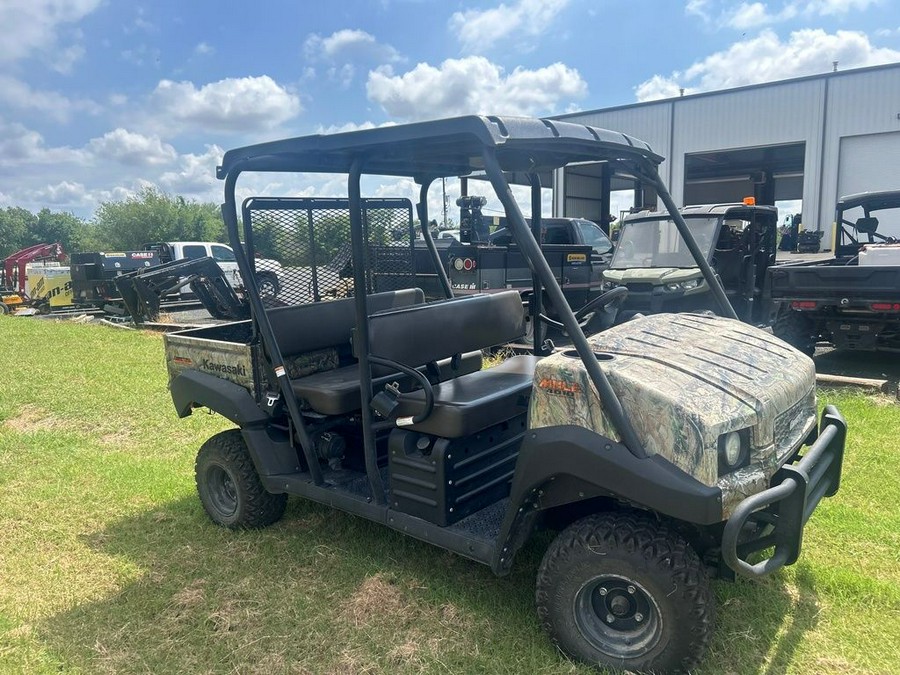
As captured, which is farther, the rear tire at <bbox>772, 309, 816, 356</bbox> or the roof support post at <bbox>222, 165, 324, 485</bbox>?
the rear tire at <bbox>772, 309, 816, 356</bbox>

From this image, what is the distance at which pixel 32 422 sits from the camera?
606 cm

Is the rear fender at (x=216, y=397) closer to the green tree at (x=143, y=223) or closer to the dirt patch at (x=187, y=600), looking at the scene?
the dirt patch at (x=187, y=600)

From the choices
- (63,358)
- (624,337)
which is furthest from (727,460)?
(63,358)

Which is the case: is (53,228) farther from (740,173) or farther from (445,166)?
(445,166)

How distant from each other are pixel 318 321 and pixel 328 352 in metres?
0.22

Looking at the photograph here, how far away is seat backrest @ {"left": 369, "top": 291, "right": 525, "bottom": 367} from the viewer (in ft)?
9.92

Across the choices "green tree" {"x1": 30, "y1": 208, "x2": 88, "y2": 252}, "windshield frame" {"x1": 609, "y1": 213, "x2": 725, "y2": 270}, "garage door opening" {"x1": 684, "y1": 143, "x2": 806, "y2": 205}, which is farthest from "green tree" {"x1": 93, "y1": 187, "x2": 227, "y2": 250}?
"windshield frame" {"x1": 609, "y1": 213, "x2": 725, "y2": 270}

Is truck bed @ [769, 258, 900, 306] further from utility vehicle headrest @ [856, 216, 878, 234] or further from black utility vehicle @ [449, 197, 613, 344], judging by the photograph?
utility vehicle headrest @ [856, 216, 878, 234]

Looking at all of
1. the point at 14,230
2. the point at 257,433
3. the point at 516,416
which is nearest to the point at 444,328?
the point at 516,416

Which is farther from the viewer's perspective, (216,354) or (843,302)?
(843,302)

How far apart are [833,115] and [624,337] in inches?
814

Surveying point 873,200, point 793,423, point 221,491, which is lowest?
point 221,491

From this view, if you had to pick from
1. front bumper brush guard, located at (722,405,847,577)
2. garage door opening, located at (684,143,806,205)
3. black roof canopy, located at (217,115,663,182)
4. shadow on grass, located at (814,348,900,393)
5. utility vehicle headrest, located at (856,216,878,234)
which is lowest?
shadow on grass, located at (814,348,900,393)

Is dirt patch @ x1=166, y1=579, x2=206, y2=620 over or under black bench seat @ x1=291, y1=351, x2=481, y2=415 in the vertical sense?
under
